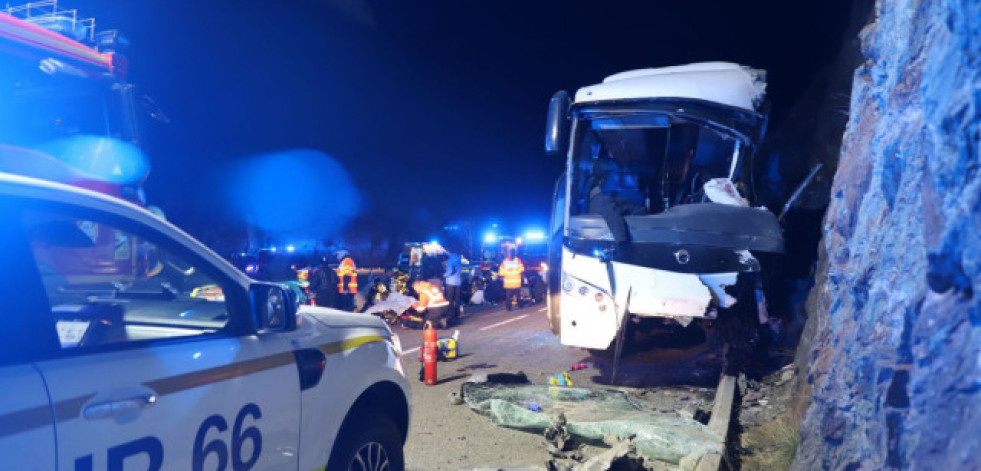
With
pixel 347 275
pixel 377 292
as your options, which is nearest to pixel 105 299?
pixel 377 292

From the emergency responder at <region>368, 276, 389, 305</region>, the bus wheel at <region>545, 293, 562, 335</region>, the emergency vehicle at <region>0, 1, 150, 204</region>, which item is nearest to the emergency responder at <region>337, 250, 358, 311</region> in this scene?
the emergency responder at <region>368, 276, 389, 305</region>

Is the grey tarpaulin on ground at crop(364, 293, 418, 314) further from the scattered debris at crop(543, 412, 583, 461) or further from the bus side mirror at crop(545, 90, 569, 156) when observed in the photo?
the scattered debris at crop(543, 412, 583, 461)

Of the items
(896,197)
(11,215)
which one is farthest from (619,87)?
(11,215)

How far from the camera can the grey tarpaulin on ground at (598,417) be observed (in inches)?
180

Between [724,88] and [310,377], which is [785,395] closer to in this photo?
[724,88]

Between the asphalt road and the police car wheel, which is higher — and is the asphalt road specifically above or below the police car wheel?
below

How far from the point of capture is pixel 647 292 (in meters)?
6.50

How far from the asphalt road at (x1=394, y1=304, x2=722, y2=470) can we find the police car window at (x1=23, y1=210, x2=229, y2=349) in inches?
88.9

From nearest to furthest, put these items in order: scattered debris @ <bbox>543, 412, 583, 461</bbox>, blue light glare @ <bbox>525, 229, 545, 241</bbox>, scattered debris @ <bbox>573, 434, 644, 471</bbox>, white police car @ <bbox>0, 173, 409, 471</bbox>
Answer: white police car @ <bbox>0, 173, 409, 471</bbox>
scattered debris @ <bbox>573, 434, 644, 471</bbox>
scattered debris @ <bbox>543, 412, 583, 461</bbox>
blue light glare @ <bbox>525, 229, 545, 241</bbox>

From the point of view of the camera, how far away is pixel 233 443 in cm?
223

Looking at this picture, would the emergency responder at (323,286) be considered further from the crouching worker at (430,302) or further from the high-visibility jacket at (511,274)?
the high-visibility jacket at (511,274)

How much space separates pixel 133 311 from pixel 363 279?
598 inches

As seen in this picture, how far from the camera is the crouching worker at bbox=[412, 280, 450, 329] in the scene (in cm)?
1145

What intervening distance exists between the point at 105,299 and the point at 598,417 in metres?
4.10
